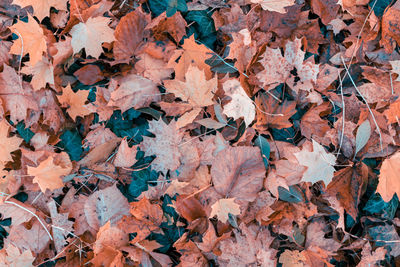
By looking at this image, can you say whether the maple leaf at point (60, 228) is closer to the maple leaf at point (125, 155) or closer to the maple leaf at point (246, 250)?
the maple leaf at point (125, 155)

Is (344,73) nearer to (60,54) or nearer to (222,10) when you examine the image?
(222,10)

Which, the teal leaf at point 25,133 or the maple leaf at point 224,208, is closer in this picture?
the maple leaf at point 224,208

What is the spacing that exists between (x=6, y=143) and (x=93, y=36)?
1.85 feet

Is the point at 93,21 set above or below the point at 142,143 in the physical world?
above

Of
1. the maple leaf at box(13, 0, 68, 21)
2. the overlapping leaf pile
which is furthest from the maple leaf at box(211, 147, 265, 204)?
the maple leaf at box(13, 0, 68, 21)

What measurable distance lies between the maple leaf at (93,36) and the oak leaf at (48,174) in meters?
0.46

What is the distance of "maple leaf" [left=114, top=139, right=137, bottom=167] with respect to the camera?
126cm

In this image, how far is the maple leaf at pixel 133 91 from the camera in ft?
A: 4.10

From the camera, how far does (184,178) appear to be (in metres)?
1.24

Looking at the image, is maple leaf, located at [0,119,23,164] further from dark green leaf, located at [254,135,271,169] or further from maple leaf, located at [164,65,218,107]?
dark green leaf, located at [254,135,271,169]

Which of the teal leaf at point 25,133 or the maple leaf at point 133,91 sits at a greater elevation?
the maple leaf at point 133,91

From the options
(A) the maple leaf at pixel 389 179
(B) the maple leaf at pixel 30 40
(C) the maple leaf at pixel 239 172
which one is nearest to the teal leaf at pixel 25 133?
(B) the maple leaf at pixel 30 40

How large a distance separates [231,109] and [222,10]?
42 cm

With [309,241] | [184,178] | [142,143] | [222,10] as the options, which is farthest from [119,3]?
[309,241]
